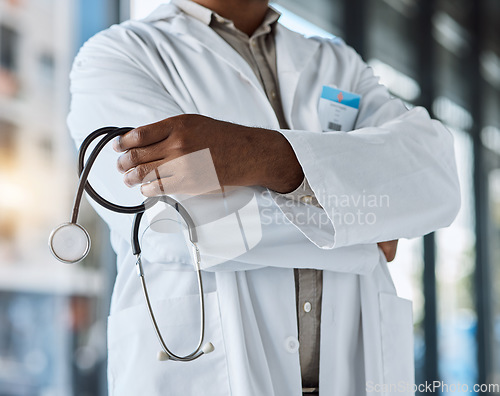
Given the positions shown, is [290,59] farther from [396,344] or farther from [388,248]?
[396,344]

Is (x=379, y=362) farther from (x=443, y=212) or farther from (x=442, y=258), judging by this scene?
(x=442, y=258)

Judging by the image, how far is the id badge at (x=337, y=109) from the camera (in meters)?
1.18

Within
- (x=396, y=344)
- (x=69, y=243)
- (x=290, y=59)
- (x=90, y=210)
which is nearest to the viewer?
(x=69, y=243)

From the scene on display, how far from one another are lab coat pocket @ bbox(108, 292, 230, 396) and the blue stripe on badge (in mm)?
481

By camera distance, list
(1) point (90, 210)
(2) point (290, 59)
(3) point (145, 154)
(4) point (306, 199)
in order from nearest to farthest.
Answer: (3) point (145, 154)
(4) point (306, 199)
(2) point (290, 59)
(1) point (90, 210)

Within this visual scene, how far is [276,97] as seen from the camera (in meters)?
1.21

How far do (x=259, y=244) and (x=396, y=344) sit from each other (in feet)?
1.23

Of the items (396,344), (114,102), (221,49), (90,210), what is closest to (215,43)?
(221,49)

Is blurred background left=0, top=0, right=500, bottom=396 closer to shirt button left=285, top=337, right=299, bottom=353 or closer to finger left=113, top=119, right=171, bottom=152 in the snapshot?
shirt button left=285, top=337, right=299, bottom=353

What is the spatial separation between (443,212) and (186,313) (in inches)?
19.6

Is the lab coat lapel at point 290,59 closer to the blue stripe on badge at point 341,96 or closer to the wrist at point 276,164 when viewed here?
the blue stripe on badge at point 341,96

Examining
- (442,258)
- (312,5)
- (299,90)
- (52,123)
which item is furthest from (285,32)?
(442,258)

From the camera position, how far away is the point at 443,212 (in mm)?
1037

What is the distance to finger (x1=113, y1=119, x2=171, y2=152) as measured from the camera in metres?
0.79
